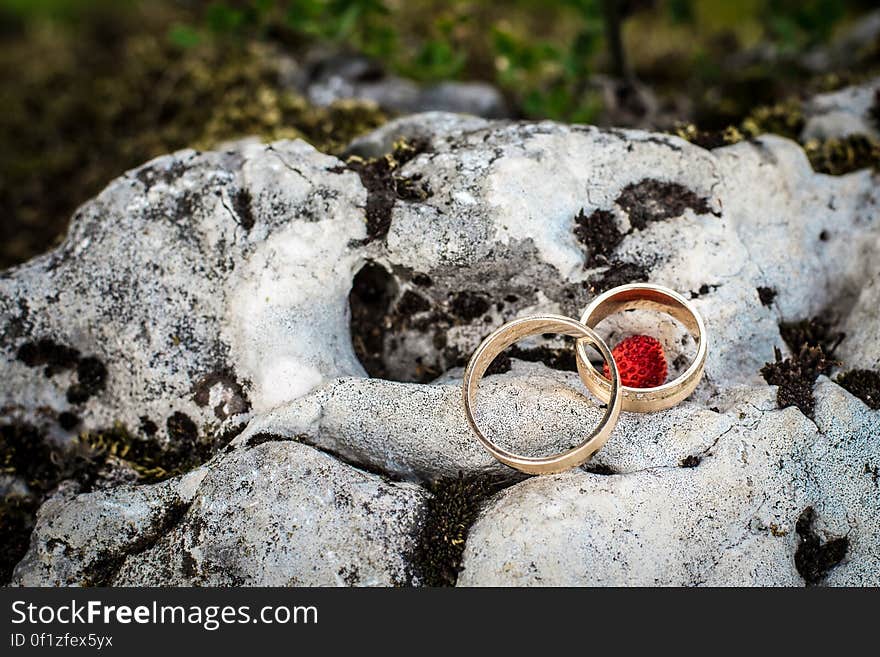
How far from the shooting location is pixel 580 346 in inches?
178

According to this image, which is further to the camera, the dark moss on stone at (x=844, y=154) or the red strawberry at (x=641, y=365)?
the dark moss on stone at (x=844, y=154)

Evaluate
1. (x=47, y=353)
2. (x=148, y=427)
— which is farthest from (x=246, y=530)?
(x=47, y=353)

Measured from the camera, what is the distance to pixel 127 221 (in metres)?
5.23

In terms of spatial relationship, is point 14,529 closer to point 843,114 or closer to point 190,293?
point 190,293

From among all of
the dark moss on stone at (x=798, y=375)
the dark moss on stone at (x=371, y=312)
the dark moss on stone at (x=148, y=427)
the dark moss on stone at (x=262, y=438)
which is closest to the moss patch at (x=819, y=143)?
the dark moss on stone at (x=798, y=375)

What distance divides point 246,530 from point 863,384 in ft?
12.0

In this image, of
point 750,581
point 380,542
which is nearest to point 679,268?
point 750,581

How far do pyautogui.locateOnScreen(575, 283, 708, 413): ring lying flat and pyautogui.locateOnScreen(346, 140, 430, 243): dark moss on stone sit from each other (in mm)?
1424

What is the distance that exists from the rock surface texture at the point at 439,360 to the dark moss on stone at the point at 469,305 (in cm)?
1

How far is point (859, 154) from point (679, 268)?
2.04 meters

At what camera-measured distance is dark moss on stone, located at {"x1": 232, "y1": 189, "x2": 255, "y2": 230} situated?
5.11 m

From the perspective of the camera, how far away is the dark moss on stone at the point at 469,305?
5127 mm

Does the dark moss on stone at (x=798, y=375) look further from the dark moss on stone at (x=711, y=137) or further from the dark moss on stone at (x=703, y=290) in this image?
the dark moss on stone at (x=711, y=137)

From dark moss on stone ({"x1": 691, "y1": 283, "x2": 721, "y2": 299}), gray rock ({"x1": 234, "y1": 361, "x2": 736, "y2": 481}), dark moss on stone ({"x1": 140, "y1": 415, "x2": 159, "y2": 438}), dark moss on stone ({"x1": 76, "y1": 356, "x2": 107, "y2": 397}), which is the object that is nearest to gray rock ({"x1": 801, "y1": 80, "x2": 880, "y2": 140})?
dark moss on stone ({"x1": 691, "y1": 283, "x2": 721, "y2": 299})
